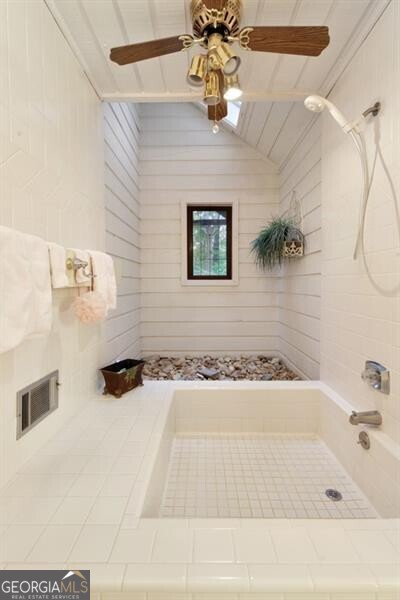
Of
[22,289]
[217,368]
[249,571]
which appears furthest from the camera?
[217,368]

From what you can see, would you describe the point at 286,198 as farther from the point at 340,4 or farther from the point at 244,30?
the point at 244,30

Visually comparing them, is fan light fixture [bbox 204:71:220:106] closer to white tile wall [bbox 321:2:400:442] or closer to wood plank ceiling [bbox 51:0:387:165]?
wood plank ceiling [bbox 51:0:387:165]

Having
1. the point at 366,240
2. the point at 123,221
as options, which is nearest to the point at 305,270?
the point at 366,240

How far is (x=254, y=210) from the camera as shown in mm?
2994

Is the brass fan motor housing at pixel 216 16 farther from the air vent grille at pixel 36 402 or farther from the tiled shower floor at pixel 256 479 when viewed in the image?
the tiled shower floor at pixel 256 479

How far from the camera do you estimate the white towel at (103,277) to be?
4.69ft

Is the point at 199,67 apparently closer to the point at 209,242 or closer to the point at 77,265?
the point at 77,265

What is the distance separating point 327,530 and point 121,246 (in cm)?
214

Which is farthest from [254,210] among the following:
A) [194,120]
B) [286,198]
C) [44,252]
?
[44,252]

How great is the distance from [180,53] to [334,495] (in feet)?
7.77

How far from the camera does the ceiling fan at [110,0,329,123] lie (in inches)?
40.1

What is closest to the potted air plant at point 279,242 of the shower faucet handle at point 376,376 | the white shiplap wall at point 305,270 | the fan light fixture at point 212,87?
the white shiplap wall at point 305,270

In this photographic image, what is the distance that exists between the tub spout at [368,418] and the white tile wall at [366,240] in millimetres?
25

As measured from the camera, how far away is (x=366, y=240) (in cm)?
138
